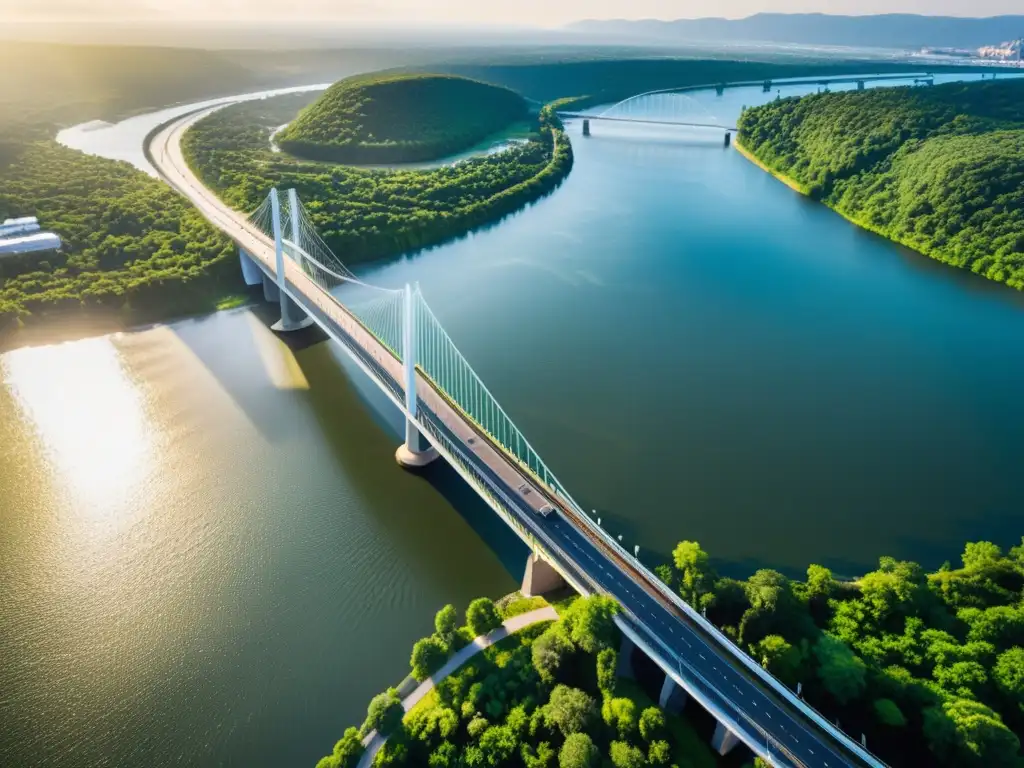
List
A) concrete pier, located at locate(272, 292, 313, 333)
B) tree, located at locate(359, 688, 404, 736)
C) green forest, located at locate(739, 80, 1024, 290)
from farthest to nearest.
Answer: green forest, located at locate(739, 80, 1024, 290)
concrete pier, located at locate(272, 292, 313, 333)
tree, located at locate(359, 688, 404, 736)

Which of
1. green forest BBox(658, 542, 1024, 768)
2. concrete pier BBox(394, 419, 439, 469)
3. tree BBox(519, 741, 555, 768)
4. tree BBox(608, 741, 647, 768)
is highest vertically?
green forest BBox(658, 542, 1024, 768)

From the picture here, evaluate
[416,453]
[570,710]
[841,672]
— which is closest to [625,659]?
[570,710]

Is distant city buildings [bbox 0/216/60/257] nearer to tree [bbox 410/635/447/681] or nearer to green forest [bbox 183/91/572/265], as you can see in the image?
green forest [bbox 183/91/572/265]

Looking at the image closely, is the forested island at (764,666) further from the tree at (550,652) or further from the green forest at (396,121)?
the green forest at (396,121)

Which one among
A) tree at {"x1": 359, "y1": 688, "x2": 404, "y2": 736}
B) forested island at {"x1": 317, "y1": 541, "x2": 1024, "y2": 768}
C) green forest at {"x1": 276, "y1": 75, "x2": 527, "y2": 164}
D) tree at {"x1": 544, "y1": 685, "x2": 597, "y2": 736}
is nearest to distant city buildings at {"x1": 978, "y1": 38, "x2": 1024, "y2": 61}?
green forest at {"x1": 276, "y1": 75, "x2": 527, "y2": 164}

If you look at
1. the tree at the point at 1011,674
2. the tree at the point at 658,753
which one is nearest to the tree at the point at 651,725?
the tree at the point at 658,753

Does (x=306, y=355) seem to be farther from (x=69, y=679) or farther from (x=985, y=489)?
(x=985, y=489)
